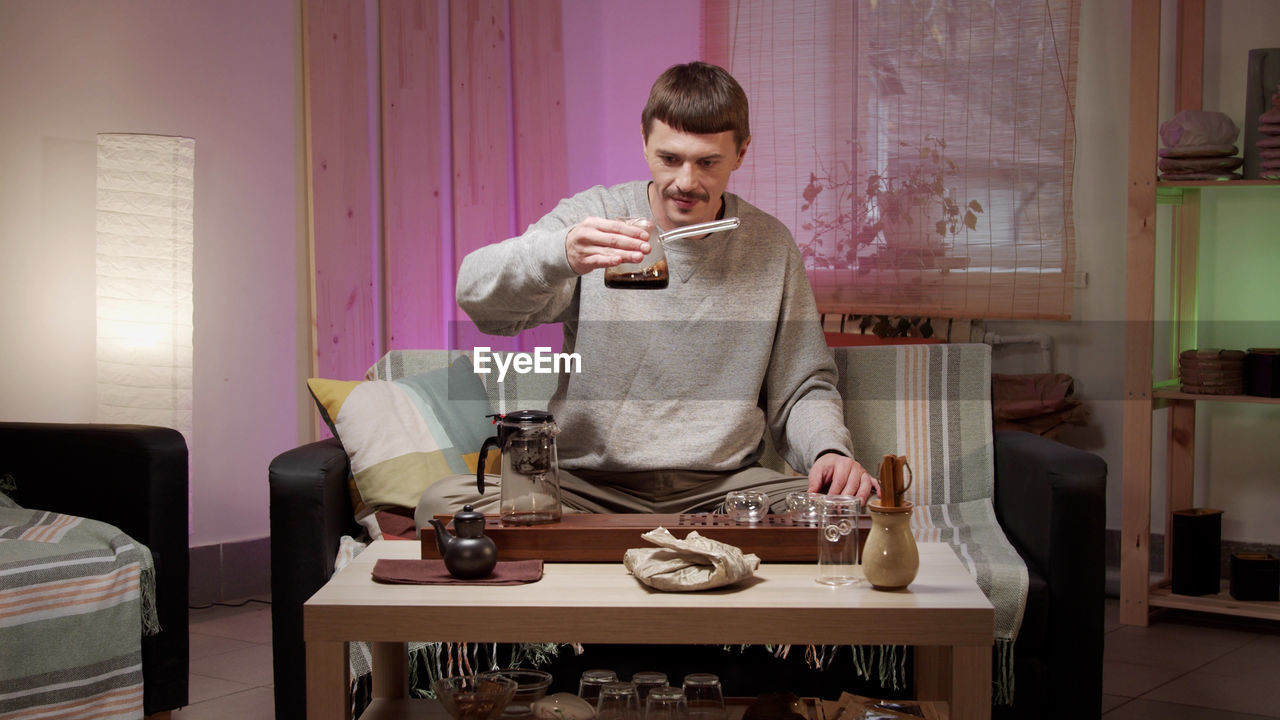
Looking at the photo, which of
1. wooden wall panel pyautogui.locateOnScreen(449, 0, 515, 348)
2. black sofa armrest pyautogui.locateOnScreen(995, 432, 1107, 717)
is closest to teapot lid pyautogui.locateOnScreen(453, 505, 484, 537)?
black sofa armrest pyautogui.locateOnScreen(995, 432, 1107, 717)

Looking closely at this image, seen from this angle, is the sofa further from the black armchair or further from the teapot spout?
the teapot spout

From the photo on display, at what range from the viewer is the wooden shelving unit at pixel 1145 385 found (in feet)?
9.64

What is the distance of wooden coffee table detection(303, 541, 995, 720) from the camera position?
1333 mm

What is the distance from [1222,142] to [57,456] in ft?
9.48

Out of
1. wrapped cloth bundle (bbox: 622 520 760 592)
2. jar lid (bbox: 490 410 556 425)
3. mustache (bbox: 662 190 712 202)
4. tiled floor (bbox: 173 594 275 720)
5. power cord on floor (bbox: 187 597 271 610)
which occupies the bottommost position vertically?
tiled floor (bbox: 173 594 275 720)

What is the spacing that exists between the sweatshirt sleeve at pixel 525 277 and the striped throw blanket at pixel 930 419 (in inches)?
29.4

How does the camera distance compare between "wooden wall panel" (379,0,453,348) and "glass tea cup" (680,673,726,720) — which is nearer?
"glass tea cup" (680,673,726,720)

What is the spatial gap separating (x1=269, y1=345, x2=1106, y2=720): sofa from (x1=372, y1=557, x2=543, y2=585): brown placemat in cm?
43

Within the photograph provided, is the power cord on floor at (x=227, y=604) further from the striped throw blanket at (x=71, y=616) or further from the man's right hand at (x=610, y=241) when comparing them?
the man's right hand at (x=610, y=241)

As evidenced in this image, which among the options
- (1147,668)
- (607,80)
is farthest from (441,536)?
(607,80)

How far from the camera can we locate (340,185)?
3.29 meters

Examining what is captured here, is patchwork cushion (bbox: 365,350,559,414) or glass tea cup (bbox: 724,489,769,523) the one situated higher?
patchwork cushion (bbox: 365,350,559,414)

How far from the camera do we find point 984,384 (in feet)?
8.29

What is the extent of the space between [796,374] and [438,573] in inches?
36.3
